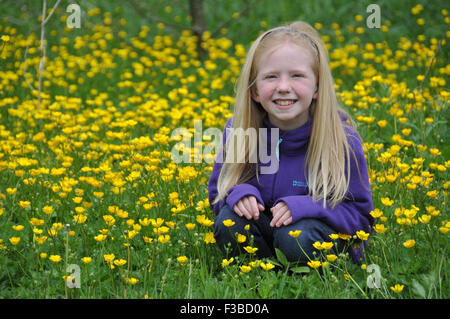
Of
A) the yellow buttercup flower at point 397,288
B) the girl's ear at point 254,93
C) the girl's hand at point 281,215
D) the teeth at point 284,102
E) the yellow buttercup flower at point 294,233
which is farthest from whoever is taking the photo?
the girl's ear at point 254,93

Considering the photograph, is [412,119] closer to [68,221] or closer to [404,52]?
Result: [404,52]

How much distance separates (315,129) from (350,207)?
1.19ft

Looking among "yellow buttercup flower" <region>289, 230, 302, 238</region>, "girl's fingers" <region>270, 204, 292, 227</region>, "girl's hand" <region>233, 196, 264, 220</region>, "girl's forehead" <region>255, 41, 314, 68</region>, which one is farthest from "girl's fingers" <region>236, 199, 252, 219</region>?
"girl's forehead" <region>255, 41, 314, 68</region>

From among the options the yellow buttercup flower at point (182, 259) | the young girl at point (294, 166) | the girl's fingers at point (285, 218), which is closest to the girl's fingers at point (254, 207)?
the young girl at point (294, 166)

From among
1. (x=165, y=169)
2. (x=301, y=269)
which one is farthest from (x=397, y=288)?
(x=165, y=169)

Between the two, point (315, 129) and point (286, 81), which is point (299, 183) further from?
point (286, 81)

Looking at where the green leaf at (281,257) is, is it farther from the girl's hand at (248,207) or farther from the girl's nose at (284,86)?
the girl's nose at (284,86)

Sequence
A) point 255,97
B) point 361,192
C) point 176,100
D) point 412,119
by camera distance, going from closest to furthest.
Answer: point 361,192
point 255,97
point 412,119
point 176,100

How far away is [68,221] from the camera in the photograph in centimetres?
304

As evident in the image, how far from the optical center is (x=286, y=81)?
2490 mm

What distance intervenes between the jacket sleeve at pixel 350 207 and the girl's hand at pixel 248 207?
0.32 ft

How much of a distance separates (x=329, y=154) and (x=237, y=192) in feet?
1.36

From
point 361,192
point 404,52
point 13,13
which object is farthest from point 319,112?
point 13,13

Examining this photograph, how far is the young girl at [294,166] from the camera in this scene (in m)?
2.45
